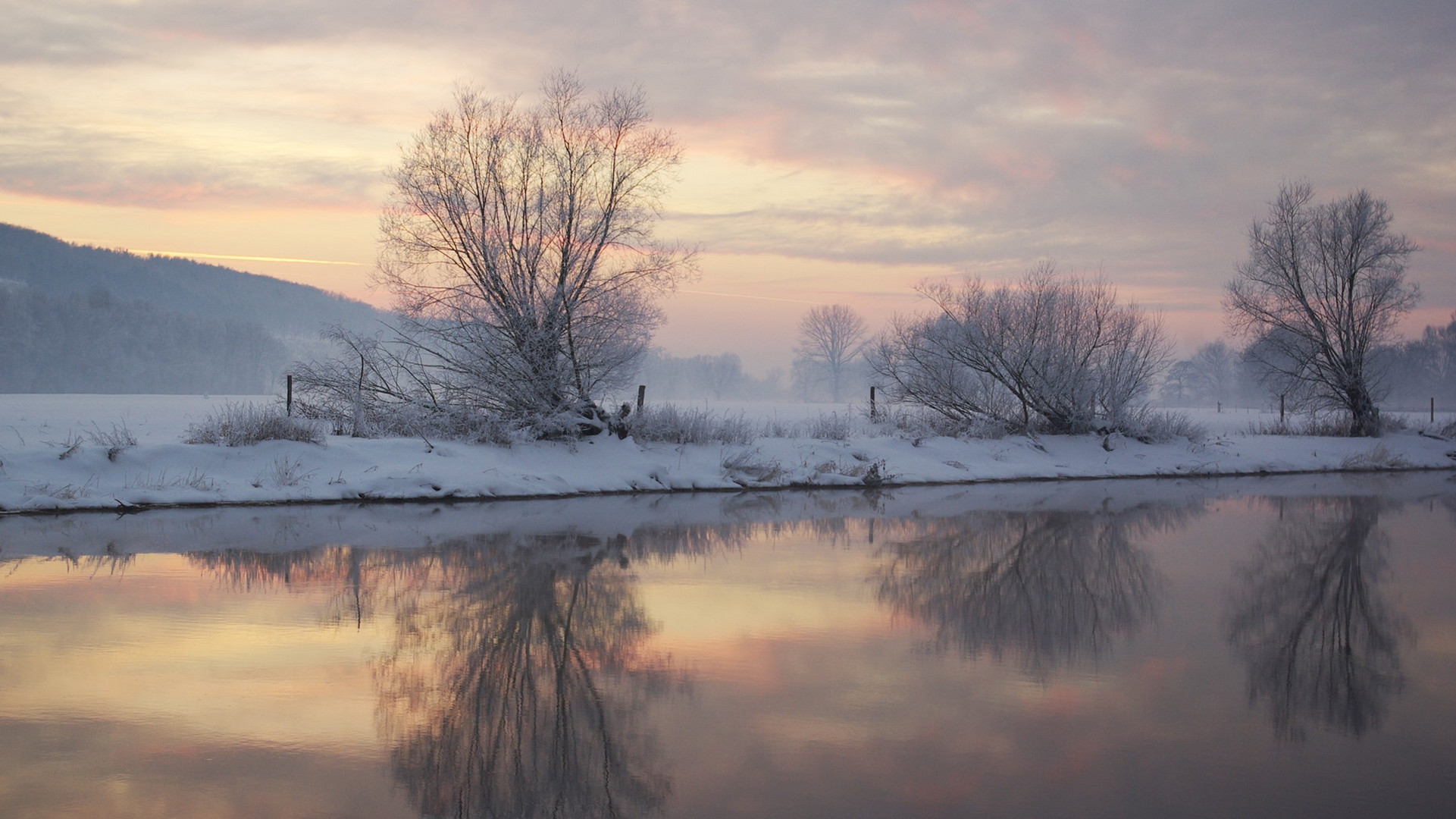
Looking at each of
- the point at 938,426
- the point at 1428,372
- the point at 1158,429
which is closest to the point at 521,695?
the point at 938,426

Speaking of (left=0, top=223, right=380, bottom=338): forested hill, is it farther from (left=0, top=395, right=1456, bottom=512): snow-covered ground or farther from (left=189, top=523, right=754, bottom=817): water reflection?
(left=189, top=523, right=754, bottom=817): water reflection

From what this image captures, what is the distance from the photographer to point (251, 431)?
1941 cm

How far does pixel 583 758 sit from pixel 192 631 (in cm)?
460

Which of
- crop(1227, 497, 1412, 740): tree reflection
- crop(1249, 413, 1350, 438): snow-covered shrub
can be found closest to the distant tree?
crop(1249, 413, 1350, 438): snow-covered shrub

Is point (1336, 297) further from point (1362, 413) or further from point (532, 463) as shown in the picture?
point (532, 463)

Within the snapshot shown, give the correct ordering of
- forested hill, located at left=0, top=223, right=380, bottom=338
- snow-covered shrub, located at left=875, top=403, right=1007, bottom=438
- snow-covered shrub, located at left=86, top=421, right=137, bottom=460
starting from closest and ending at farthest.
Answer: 1. snow-covered shrub, located at left=86, top=421, right=137, bottom=460
2. snow-covered shrub, located at left=875, top=403, right=1007, bottom=438
3. forested hill, located at left=0, top=223, right=380, bottom=338

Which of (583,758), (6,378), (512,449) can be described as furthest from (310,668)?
(6,378)

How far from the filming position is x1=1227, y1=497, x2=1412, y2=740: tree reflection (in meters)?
6.46

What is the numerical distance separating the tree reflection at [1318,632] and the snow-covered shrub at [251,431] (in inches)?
661

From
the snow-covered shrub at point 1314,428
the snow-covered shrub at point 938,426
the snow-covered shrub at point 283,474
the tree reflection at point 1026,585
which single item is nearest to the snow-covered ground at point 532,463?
the snow-covered shrub at point 283,474

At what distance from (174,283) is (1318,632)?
182 meters

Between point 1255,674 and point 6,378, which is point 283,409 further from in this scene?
point 6,378

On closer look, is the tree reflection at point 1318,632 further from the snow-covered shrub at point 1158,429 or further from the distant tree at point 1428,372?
the distant tree at point 1428,372

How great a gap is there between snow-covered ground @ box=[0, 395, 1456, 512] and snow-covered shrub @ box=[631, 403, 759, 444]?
29 cm
